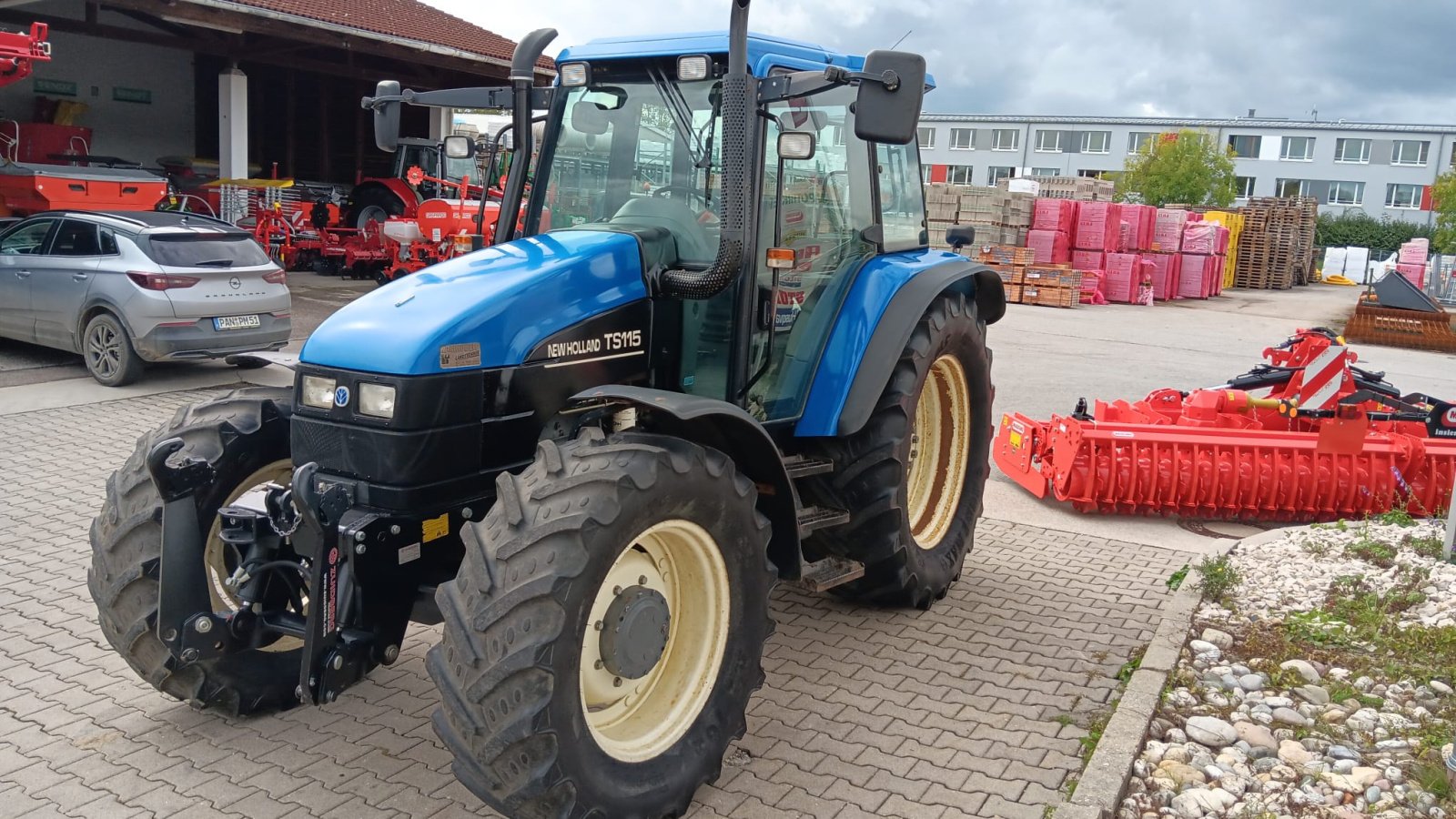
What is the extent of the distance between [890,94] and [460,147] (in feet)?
6.60

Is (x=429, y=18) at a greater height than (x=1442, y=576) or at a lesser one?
greater

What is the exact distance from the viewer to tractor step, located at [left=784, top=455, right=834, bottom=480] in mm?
4523

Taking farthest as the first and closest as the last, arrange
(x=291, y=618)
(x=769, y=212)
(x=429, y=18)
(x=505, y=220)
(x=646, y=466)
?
(x=429, y=18), (x=505, y=220), (x=769, y=212), (x=291, y=618), (x=646, y=466)

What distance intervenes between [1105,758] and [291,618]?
271 centimetres

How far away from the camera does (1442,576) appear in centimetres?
540

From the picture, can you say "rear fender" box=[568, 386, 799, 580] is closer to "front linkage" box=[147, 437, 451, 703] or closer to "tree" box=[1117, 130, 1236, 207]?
"front linkage" box=[147, 437, 451, 703]

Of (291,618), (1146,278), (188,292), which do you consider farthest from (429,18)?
(291,618)

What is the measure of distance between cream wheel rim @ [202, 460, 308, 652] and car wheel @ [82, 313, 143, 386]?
22.8 feet

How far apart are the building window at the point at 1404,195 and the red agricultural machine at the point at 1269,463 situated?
67.4 metres

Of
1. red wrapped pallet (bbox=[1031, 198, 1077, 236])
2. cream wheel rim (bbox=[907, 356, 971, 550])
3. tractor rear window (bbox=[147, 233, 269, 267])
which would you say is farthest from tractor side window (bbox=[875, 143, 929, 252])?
red wrapped pallet (bbox=[1031, 198, 1077, 236])

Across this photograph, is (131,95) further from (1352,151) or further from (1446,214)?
(1352,151)

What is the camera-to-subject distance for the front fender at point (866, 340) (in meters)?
4.57

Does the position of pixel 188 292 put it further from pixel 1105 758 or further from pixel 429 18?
pixel 429 18

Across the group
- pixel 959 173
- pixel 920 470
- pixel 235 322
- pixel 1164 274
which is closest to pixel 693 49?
pixel 920 470
